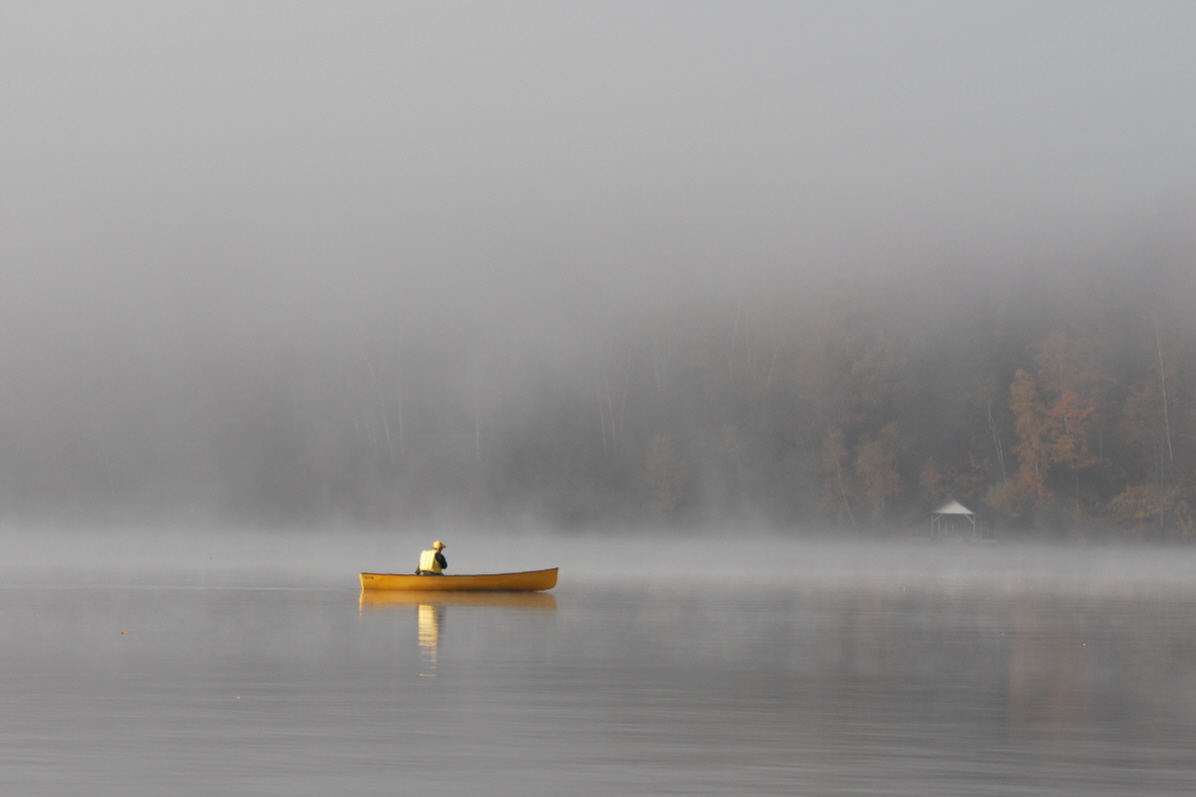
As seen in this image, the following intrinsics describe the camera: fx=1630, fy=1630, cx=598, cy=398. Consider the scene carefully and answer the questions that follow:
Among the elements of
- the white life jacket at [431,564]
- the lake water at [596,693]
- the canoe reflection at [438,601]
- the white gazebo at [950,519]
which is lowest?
the lake water at [596,693]

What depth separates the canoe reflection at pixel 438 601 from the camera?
4619 cm

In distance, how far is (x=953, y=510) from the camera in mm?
120875

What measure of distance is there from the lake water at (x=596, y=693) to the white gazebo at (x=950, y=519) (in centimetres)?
6336

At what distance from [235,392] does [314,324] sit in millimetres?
12235

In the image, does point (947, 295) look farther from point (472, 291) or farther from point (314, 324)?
point (314, 324)

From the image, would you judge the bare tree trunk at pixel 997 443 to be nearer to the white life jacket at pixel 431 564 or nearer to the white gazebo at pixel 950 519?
the white gazebo at pixel 950 519

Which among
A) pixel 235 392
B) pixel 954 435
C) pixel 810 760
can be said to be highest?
pixel 235 392

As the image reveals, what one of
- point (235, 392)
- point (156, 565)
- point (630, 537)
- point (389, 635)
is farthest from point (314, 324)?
point (389, 635)

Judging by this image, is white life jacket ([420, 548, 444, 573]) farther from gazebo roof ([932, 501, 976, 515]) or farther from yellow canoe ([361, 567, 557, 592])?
gazebo roof ([932, 501, 976, 515])

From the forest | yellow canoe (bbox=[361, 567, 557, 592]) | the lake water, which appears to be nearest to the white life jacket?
yellow canoe (bbox=[361, 567, 557, 592])

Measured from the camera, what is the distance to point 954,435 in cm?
13462

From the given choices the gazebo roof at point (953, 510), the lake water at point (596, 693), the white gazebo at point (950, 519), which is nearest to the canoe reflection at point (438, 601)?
the lake water at point (596, 693)

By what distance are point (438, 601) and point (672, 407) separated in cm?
9492

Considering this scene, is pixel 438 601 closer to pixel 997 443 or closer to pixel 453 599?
pixel 453 599
